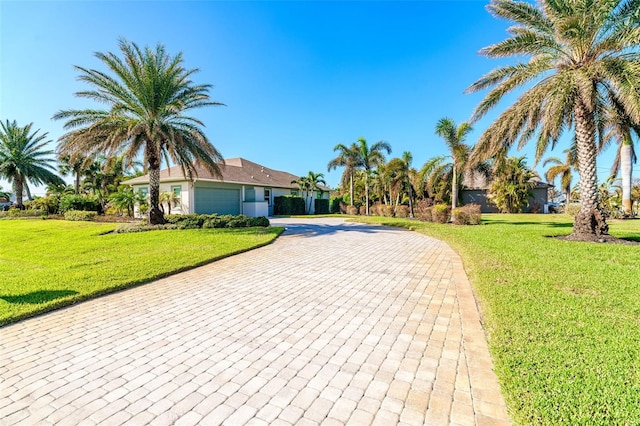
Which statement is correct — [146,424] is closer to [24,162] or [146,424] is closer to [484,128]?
[484,128]

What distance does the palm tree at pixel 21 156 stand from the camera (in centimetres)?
2667

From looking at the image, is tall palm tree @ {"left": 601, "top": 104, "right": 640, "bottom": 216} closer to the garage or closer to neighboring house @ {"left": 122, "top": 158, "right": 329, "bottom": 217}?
neighboring house @ {"left": 122, "top": 158, "right": 329, "bottom": 217}

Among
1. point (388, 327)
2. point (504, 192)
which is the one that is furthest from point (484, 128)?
point (504, 192)

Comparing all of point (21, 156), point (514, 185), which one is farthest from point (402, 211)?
point (21, 156)

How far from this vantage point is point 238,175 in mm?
27141

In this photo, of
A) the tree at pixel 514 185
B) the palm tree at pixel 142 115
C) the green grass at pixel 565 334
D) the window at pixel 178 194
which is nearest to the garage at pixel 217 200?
the window at pixel 178 194

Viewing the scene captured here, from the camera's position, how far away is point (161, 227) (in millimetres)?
14070

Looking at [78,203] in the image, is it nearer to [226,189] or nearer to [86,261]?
[226,189]

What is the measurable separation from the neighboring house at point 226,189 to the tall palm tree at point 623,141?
732 inches

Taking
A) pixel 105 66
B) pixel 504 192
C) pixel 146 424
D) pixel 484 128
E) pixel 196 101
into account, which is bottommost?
pixel 146 424

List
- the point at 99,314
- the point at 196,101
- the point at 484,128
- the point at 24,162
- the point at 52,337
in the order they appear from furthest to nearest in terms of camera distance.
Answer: the point at 24,162 < the point at 196,101 < the point at 484,128 < the point at 99,314 < the point at 52,337

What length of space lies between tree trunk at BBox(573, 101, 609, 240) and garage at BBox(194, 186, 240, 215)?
2230 centimetres

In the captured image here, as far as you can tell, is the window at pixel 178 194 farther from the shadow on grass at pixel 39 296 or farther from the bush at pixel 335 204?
the bush at pixel 335 204

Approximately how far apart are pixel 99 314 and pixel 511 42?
1403 cm
